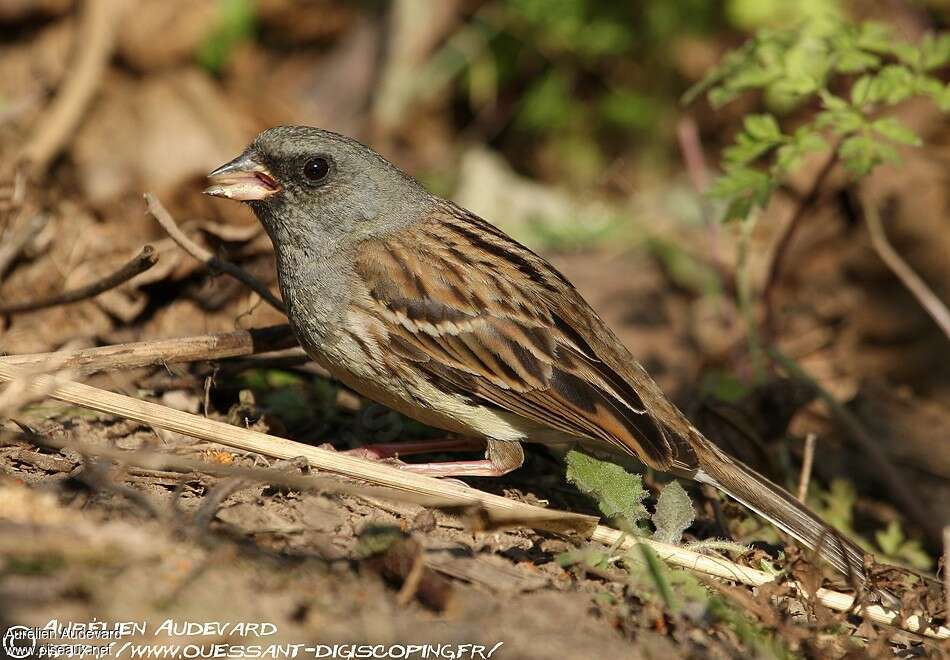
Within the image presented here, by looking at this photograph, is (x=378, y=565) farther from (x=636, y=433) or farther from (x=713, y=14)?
(x=713, y=14)

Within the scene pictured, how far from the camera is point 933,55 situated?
4.88 m

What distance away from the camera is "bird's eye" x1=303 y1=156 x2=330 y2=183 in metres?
4.48

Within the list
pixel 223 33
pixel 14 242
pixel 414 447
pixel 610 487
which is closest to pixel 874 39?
pixel 610 487

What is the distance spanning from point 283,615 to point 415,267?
172 centimetres

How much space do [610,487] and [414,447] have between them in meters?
0.98

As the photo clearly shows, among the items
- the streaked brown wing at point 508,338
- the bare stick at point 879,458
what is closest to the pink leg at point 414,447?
the streaked brown wing at point 508,338

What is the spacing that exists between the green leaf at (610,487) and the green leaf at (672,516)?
0.06m

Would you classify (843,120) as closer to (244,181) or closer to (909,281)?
(909,281)

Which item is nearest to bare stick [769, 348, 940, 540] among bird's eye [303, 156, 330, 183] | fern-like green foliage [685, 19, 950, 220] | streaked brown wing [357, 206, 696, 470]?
fern-like green foliage [685, 19, 950, 220]

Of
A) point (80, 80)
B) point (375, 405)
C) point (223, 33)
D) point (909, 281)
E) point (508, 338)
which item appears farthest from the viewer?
point (223, 33)

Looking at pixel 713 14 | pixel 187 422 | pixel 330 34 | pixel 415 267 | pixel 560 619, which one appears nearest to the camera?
pixel 560 619

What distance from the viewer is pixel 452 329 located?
4.27 m

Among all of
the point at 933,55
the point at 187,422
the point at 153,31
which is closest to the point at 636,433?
the point at 187,422

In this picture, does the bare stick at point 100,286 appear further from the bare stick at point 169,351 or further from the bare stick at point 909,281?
the bare stick at point 909,281
